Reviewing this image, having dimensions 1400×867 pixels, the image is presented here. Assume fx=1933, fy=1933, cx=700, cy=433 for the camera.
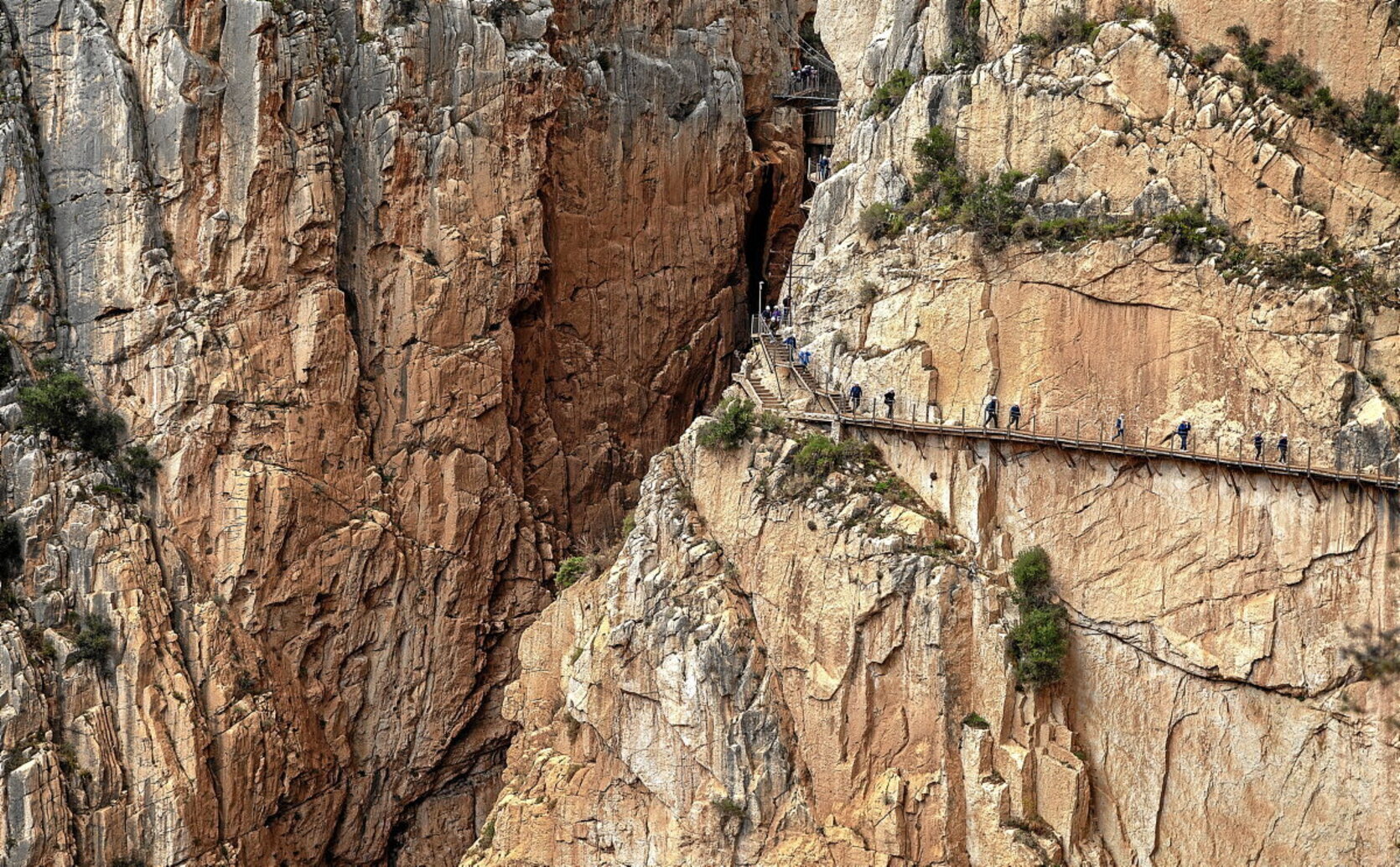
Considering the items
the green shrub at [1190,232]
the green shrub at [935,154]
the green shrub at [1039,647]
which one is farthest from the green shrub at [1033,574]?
the green shrub at [935,154]

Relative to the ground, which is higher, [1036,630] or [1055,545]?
[1055,545]

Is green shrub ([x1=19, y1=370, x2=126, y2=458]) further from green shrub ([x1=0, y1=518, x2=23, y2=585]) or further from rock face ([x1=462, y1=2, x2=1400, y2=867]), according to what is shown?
rock face ([x1=462, y1=2, x2=1400, y2=867])

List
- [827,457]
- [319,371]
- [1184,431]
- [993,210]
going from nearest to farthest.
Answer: [1184,431], [993,210], [827,457], [319,371]

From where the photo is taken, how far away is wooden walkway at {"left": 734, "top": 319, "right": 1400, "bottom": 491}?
40.1 m

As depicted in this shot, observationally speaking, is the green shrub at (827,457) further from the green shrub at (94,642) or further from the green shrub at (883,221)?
the green shrub at (94,642)

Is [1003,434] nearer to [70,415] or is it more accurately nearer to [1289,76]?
[1289,76]

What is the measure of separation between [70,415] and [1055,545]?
88.2 feet

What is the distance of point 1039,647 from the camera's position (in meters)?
42.4

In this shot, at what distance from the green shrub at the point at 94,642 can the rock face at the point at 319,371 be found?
0.29 feet

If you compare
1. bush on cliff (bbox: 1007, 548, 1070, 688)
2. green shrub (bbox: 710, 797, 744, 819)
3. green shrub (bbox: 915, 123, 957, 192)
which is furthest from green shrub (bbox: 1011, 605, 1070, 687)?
green shrub (bbox: 915, 123, 957, 192)

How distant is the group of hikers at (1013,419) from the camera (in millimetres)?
40781

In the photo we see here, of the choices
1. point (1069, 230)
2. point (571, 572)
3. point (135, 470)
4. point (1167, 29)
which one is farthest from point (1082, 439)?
point (135, 470)

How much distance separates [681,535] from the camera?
46469 mm

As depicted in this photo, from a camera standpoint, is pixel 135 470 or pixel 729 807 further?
pixel 135 470
